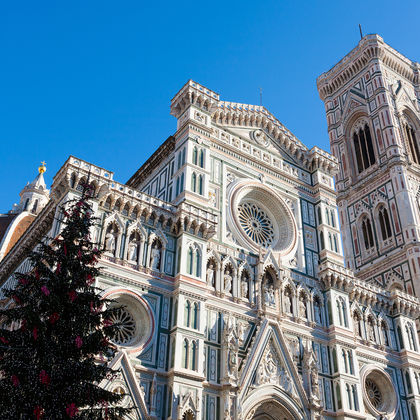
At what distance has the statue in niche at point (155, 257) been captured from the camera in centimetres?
2023

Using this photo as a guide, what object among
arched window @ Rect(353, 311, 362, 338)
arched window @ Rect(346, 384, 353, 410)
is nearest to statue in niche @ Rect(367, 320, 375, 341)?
arched window @ Rect(353, 311, 362, 338)

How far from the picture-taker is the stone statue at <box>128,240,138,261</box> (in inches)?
780

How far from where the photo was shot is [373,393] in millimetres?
24547

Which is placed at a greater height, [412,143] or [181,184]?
[412,143]

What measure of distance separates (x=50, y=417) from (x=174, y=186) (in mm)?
14126

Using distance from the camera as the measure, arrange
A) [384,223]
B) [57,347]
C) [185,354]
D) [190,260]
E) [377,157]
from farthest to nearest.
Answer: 1. [377,157]
2. [384,223]
3. [190,260]
4. [185,354]
5. [57,347]

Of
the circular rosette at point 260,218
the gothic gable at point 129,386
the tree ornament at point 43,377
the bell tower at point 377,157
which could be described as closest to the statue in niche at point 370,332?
the circular rosette at point 260,218

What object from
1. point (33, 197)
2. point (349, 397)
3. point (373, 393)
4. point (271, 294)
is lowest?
point (349, 397)

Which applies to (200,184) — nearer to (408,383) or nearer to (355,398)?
(355,398)

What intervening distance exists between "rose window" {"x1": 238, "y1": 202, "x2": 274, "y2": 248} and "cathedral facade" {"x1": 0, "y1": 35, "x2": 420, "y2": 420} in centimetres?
7

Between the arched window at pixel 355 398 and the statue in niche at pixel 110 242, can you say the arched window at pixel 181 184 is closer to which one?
the statue in niche at pixel 110 242

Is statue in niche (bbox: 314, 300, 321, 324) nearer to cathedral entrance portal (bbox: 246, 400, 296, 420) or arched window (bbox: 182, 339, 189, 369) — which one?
cathedral entrance portal (bbox: 246, 400, 296, 420)

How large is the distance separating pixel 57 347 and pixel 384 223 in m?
28.2

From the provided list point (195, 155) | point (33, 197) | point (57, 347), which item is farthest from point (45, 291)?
point (33, 197)
